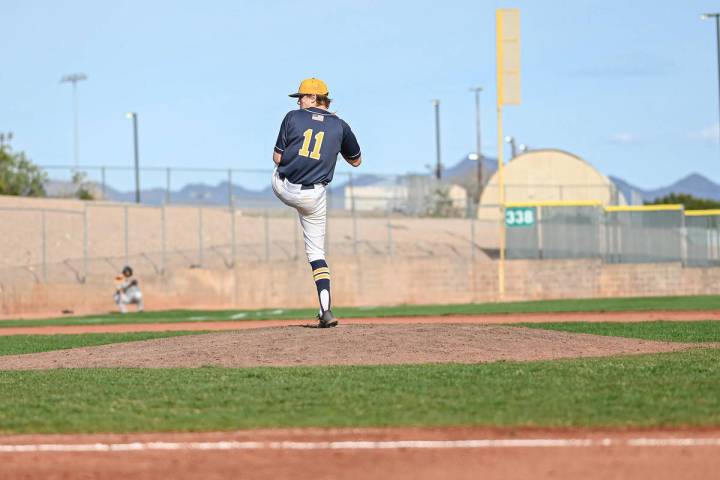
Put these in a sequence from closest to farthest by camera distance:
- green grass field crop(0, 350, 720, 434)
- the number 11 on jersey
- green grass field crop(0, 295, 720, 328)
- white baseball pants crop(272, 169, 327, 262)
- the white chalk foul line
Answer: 1. the white chalk foul line
2. green grass field crop(0, 350, 720, 434)
3. the number 11 on jersey
4. white baseball pants crop(272, 169, 327, 262)
5. green grass field crop(0, 295, 720, 328)

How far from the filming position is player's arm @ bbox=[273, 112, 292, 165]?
11.7 m

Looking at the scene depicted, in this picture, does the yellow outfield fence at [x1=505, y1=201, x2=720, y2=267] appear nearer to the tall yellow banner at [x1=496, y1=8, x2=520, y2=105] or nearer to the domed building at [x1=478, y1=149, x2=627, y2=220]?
the tall yellow banner at [x1=496, y1=8, x2=520, y2=105]

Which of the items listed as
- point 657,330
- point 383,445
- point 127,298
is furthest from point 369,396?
point 127,298

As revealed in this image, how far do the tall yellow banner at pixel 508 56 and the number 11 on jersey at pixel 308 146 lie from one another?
21641 millimetres

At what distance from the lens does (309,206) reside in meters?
11.8

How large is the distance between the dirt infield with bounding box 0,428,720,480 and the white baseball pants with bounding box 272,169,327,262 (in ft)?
16.4

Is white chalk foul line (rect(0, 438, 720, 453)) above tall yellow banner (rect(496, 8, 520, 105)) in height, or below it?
below

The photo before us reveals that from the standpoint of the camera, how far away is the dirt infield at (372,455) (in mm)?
5797

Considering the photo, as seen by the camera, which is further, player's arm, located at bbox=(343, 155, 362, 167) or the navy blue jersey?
player's arm, located at bbox=(343, 155, 362, 167)

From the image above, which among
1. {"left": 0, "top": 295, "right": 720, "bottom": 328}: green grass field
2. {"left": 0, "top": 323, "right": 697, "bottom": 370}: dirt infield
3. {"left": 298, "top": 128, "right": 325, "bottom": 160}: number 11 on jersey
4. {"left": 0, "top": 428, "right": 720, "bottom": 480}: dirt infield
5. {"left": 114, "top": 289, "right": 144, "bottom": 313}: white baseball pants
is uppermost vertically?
{"left": 298, "top": 128, "right": 325, "bottom": 160}: number 11 on jersey

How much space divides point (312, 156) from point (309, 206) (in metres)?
0.52

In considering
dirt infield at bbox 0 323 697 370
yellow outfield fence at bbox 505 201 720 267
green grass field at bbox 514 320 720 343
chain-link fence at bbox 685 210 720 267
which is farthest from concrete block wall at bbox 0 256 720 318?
dirt infield at bbox 0 323 697 370

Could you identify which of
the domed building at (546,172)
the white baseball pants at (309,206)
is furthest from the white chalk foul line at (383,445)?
the domed building at (546,172)

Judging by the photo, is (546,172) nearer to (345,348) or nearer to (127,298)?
(127,298)
